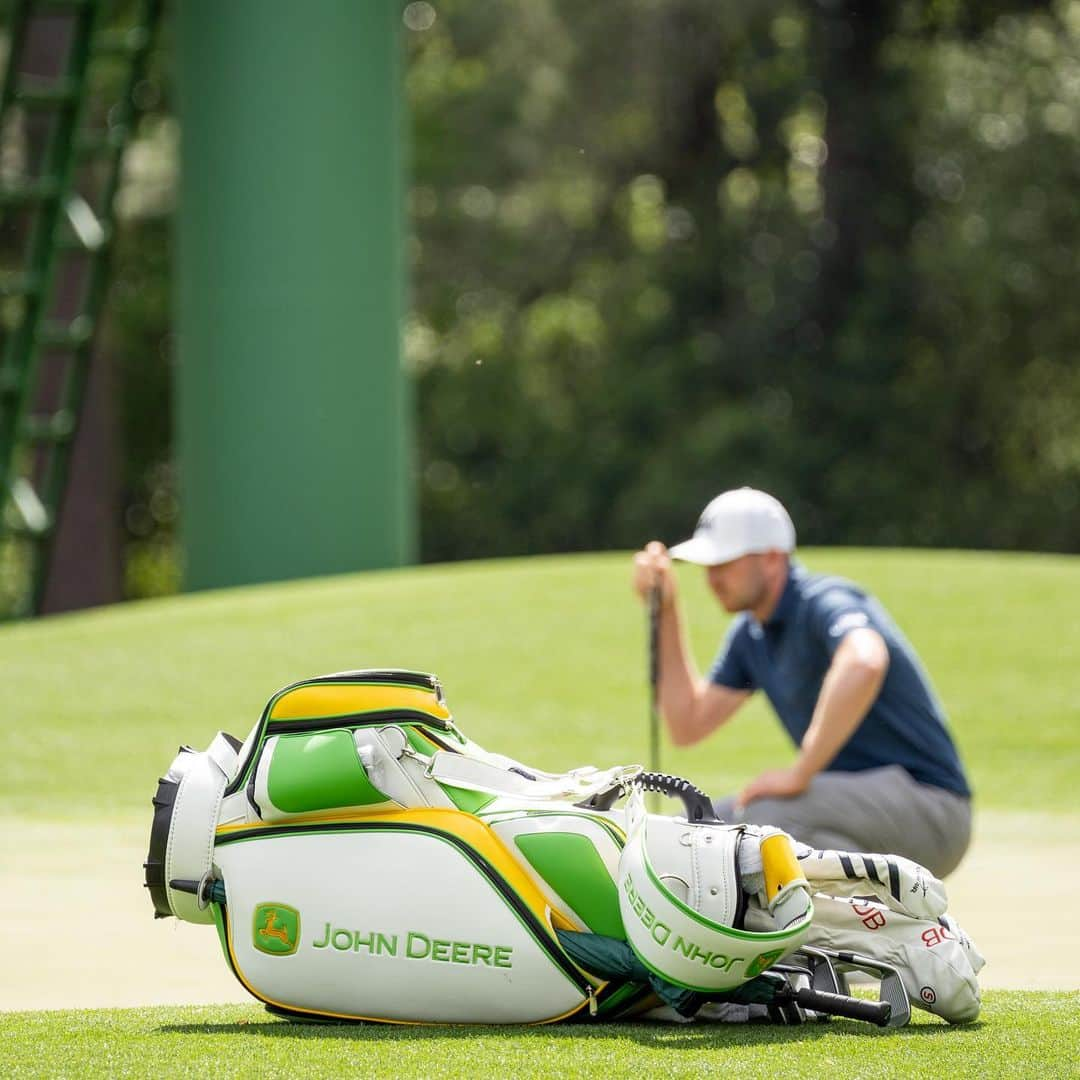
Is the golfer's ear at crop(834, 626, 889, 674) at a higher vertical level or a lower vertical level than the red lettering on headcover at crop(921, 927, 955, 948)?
higher

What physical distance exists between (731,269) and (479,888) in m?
25.5

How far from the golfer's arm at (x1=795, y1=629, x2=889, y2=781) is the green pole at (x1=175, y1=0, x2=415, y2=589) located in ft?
33.8

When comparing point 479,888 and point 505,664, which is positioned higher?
point 479,888

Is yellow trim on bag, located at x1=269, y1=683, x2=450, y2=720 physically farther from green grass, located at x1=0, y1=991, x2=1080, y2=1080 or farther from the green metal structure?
the green metal structure

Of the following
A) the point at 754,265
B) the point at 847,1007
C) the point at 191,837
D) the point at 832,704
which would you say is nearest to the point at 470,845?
the point at 191,837

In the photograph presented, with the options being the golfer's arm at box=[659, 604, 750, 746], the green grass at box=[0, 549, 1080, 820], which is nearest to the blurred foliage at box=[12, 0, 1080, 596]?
the green grass at box=[0, 549, 1080, 820]

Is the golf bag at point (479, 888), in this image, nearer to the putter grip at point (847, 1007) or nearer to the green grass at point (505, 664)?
the putter grip at point (847, 1007)

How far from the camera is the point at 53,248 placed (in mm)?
16594

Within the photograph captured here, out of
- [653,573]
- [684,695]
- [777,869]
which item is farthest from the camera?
[684,695]

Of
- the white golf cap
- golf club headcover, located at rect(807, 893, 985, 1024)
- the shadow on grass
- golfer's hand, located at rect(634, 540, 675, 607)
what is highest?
the white golf cap

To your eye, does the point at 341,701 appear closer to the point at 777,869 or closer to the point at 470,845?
the point at 470,845

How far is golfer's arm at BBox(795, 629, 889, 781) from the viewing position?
15.4 ft

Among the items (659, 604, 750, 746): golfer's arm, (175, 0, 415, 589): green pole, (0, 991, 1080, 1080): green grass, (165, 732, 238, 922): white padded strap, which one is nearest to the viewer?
(0, 991, 1080, 1080): green grass

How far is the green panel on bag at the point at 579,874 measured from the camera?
367cm
